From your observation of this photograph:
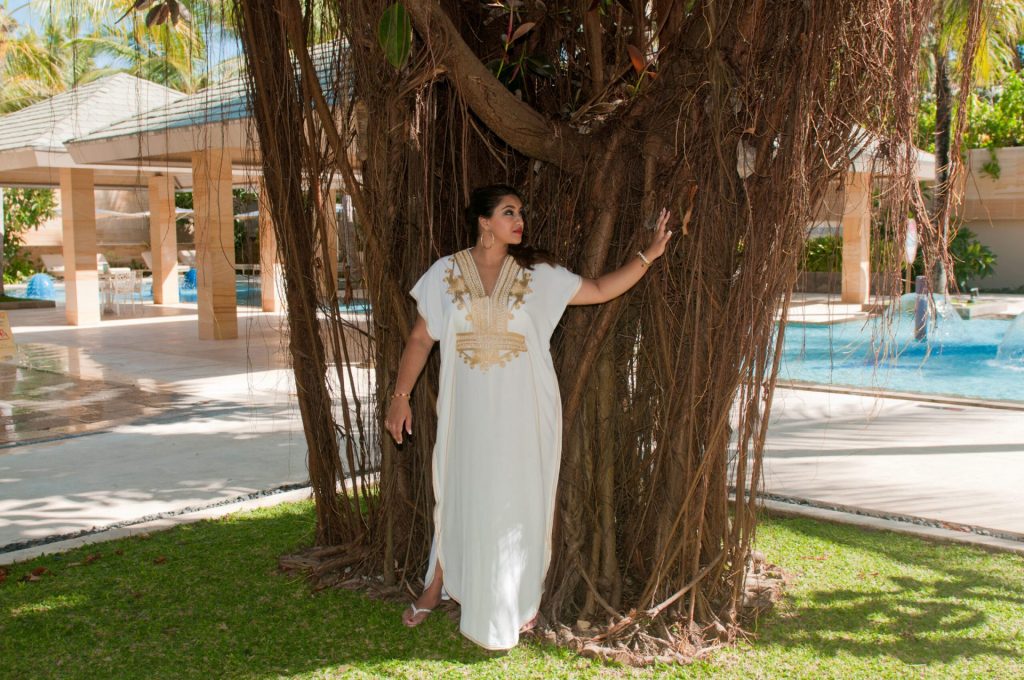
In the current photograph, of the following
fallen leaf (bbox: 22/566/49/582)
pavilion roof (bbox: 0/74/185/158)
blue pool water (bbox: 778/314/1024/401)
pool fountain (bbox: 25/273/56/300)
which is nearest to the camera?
fallen leaf (bbox: 22/566/49/582)

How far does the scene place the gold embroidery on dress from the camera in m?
3.25

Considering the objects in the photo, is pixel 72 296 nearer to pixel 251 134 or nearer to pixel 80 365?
pixel 80 365

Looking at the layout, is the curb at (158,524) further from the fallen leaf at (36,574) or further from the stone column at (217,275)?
the stone column at (217,275)

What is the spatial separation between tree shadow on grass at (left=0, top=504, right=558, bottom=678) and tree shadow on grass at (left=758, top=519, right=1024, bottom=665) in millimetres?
1050

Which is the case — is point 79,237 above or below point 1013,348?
above

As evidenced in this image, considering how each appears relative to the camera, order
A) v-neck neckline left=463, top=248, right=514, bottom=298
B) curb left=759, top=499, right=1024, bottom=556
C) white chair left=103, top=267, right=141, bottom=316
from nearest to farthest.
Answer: v-neck neckline left=463, top=248, right=514, bottom=298
curb left=759, top=499, right=1024, bottom=556
white chair left=103, top=267, right=141, bottom=316

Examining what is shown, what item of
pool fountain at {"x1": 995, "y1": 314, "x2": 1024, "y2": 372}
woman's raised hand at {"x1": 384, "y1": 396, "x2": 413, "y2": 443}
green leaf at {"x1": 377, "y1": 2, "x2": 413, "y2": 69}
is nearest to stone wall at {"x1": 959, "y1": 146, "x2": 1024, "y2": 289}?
pool fountain at {"x1": 995, "y1": 314, "x2": 1024, "y2": 372}

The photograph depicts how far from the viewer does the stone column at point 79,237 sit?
48.3 feet

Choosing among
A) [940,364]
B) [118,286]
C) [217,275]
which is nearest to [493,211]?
[217,275]

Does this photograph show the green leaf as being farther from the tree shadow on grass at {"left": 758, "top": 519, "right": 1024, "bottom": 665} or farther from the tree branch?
the tree shadow on grass at {"left": 758, "top": 519, "right": 1024, "bottom": 665}

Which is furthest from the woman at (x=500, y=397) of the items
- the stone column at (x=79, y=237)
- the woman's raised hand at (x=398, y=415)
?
the stone column at (x=79, y=237)

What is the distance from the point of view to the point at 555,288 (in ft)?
10.8

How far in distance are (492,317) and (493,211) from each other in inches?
14.4

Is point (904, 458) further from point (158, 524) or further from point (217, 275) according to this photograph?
point (217, 275)
